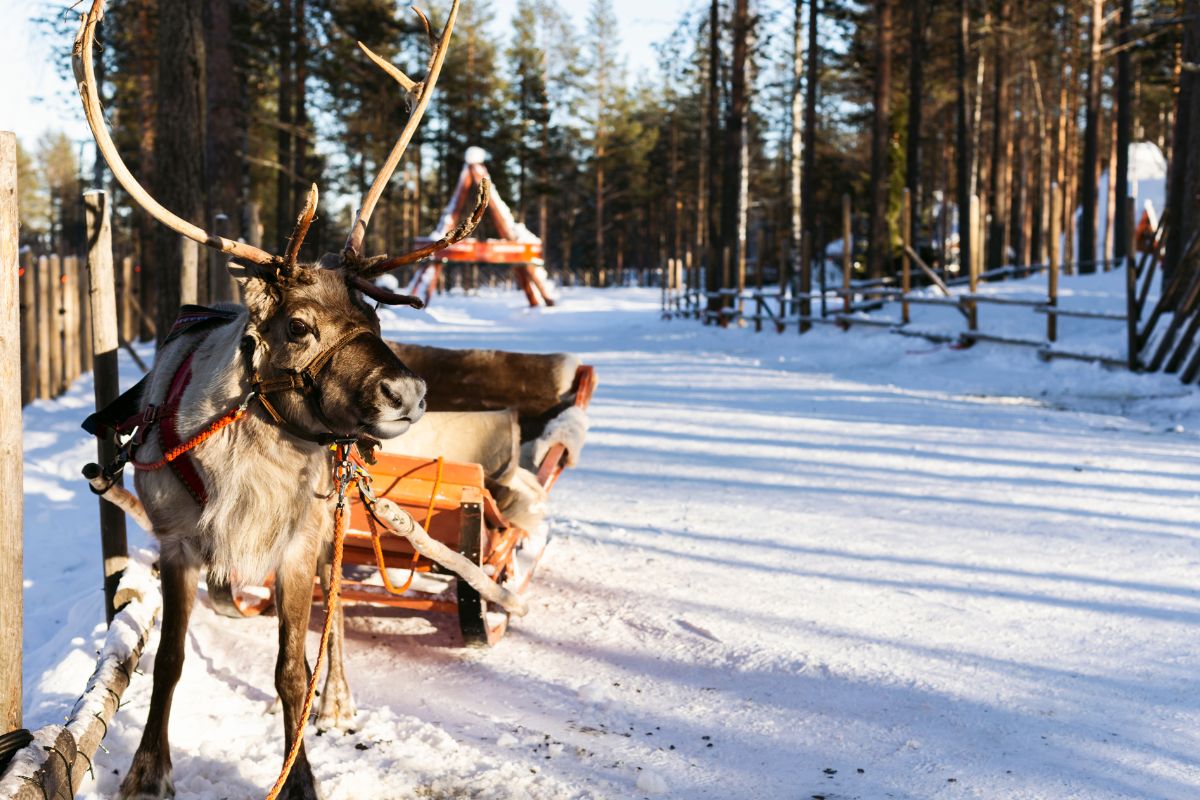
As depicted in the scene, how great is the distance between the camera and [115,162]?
319 cm

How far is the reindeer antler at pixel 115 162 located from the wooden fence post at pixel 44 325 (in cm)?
1062

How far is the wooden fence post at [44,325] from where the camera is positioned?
12.7m

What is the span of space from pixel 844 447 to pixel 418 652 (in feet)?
18.5

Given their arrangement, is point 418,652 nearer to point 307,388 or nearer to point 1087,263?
point 307,388

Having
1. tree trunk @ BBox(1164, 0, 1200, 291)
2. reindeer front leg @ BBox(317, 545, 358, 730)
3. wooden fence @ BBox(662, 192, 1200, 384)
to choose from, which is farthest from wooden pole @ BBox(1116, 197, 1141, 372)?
reindeer front leg @ BBox(317, 545, 358, 730)

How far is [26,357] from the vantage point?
12.1 m

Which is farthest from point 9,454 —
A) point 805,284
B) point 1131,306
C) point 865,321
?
point 805,284

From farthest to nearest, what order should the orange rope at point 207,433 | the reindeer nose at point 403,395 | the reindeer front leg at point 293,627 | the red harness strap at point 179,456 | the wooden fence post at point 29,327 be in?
the wooden fence post at point 29,327 < the reindeer front leg at point 293,627 < the red harness strap at point 179,456 < the orange rope at point 207,433 < the reindeer nose at point 403,395

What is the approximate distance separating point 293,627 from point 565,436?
96.7 inches

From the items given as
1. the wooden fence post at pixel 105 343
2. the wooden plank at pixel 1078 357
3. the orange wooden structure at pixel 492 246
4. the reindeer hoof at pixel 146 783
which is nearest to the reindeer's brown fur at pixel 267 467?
the reindeer hoof at pixel 146 783

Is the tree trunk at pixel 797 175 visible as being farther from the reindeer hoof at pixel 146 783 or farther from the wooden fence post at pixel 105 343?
the reindeer hoof at pixel 146 783

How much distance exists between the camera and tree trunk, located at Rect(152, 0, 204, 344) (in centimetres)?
1012

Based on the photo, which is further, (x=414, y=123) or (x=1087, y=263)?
(x=1087, y=263)

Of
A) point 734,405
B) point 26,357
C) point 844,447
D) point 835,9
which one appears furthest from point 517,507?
point 835,9
